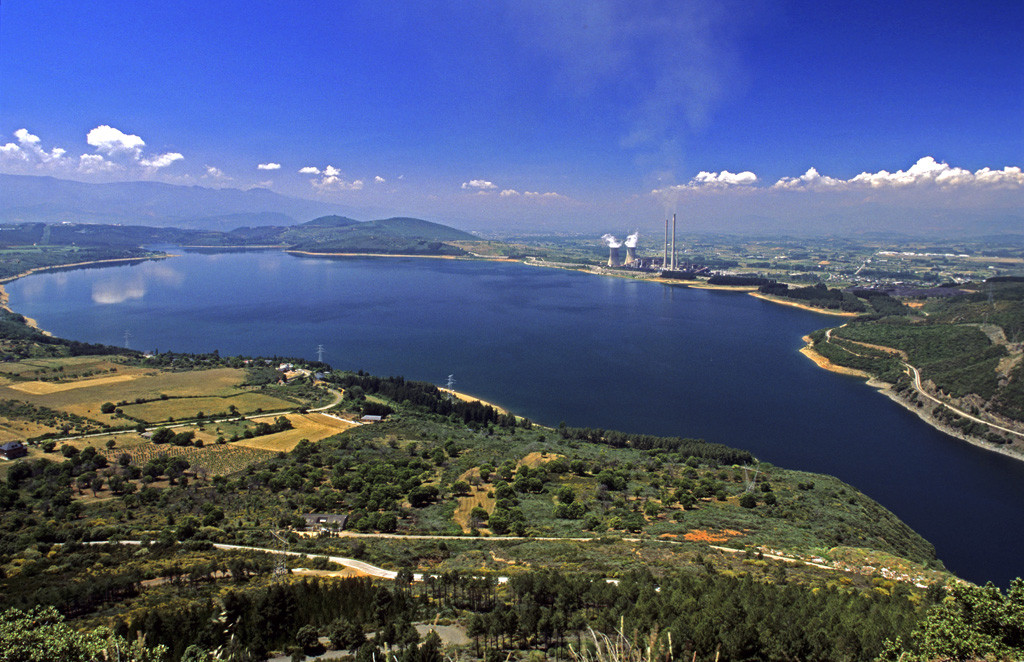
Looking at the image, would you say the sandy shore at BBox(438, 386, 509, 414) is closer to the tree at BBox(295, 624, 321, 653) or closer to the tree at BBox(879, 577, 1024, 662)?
the tree at BBox(295, 624, 321, 653)

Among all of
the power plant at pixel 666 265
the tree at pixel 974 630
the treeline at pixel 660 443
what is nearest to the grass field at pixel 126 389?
the treeline at pixel 660 443

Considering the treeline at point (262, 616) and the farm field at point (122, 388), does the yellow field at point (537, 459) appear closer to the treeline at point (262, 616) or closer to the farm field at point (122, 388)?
the treeline at point (262, 616)

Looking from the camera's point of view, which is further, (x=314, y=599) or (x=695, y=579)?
(x=695, y=579)

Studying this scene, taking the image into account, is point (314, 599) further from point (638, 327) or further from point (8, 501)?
point (638, 327)

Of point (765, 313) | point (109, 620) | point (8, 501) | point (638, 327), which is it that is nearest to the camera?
point (109, 620)

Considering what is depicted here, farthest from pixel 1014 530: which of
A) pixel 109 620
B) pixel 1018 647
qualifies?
pixel 109 620

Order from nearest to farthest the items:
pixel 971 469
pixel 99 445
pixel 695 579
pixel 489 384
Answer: pixel 695 579, pixel 99 445, pixel 971 469, pixel 489 384

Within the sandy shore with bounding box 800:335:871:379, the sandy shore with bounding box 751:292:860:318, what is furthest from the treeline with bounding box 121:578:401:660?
the sandy shore with bounding box 751:292:860:318
